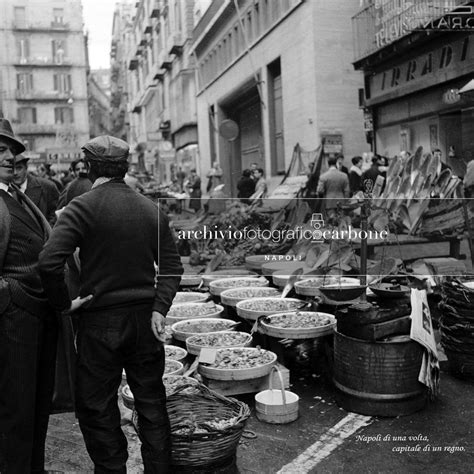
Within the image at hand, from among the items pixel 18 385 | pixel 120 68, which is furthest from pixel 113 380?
pixel 120 68

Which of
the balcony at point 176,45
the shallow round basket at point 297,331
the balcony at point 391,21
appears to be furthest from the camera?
the balcony at point 176,45

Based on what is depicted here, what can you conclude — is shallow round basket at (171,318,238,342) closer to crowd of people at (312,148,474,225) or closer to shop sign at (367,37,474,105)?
crowd of people at (312,148,474,225)

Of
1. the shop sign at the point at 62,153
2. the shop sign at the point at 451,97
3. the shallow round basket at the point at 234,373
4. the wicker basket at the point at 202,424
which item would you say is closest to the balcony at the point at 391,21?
the shop sign at the point at 451,97

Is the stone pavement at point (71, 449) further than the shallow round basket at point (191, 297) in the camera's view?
No

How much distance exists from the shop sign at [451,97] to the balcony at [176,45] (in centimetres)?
3155

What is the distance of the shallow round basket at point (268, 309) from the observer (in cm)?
586

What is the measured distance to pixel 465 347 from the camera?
17.4 ft

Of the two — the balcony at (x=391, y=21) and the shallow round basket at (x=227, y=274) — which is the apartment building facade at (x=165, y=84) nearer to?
the balcony at (x=391, y=21)

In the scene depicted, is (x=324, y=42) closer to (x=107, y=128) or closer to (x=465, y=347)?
(x=465, y=347)

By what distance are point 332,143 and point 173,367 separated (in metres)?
15.4

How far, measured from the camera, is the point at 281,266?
681 centimetres

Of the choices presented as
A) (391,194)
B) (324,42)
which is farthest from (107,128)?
(391,194)

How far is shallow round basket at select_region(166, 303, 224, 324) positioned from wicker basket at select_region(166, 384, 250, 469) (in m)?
2.02

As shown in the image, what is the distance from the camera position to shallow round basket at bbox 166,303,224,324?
247 inches
